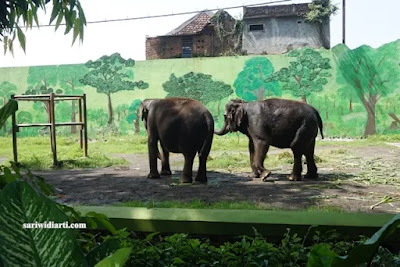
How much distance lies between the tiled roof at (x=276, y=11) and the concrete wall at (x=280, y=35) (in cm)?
12

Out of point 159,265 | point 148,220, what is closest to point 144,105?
point 148,220

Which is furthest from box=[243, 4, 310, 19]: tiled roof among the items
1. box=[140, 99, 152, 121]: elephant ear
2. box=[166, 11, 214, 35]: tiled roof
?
box=[140, 99, 152, 121]: elephant ear

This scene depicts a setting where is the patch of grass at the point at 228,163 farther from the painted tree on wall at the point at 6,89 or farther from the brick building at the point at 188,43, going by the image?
the brick building at the point at 188,43

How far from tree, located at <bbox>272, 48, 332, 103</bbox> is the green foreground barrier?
7.69 meters

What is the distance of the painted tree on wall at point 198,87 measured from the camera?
9422mm

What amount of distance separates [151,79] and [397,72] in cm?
479

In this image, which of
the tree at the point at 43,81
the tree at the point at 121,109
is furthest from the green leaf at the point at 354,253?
the tree at the point at 43,81

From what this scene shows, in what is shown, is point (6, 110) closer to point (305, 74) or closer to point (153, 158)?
point (153, 158)

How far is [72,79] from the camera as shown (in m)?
10.2

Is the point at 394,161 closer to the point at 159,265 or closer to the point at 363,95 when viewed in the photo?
the point at 363,95

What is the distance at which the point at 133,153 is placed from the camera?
7.36 metres

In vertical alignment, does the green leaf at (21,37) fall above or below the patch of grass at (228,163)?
above

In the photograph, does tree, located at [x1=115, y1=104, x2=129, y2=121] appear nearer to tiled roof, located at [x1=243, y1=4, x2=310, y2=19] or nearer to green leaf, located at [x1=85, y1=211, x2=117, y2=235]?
tiled roof, located at [x1=243, y1=4, x2=310, y2=19]

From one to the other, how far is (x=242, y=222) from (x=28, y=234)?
115 cm
